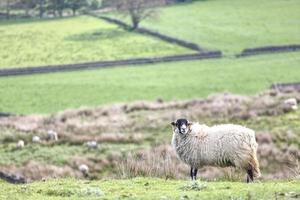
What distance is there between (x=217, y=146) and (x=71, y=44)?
Answer: 244ft

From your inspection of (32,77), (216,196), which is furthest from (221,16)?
(216,196)

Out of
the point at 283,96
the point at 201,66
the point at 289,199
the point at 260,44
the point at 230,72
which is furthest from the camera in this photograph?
the point at 260,44

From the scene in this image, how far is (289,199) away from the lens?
14836mm

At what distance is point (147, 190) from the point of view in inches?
688

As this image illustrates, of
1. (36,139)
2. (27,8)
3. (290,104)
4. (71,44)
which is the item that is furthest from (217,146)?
(27,8)

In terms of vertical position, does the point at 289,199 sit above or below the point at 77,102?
above

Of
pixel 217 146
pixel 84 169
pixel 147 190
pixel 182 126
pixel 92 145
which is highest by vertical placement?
pixel 182 126

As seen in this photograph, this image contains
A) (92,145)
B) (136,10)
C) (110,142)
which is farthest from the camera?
(136,10)

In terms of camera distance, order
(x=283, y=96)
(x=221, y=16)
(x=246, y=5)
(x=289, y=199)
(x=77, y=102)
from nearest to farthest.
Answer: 1. (x=289, y=199)
2. (x=283, y=96)
3. (x=77, y=102)
4. (x=221, y=16)
5. (x=246, y=5)

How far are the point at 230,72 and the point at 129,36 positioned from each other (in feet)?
107

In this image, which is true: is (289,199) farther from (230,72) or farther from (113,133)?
(230,72)

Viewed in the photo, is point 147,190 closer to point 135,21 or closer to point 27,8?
point 135,21

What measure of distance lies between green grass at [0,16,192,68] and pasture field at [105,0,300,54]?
18.4 feet

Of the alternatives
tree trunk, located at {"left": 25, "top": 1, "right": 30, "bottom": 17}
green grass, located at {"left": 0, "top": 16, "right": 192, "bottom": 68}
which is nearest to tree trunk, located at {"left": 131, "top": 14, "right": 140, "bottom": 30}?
green grass, located at {"left": 0, "top": 16, "right": 192, "bottom": 68}
